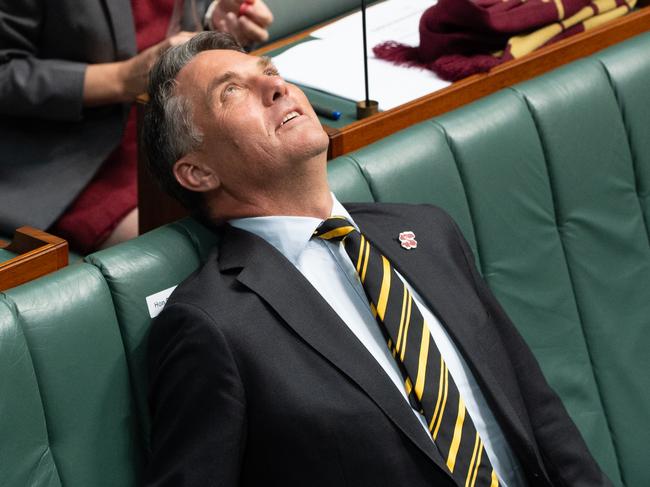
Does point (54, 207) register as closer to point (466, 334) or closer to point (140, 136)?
point (140, 136)

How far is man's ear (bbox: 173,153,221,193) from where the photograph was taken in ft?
5.36

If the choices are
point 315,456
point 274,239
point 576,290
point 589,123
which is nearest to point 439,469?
point 315,456

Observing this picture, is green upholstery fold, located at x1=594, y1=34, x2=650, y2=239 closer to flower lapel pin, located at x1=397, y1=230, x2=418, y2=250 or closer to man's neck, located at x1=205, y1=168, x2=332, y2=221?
flower lapel pin, located at x1=397, y1=230, x2=418, y2=250

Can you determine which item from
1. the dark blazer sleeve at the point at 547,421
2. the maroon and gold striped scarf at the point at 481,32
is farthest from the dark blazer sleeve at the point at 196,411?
the maroon and gold striped scarf at the point at 481,32

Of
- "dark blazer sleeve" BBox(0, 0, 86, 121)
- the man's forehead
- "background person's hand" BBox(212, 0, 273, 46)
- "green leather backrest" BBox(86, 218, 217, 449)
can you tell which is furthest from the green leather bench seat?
"dark blazer sleeve" BBox(0, 0, 86, 121)

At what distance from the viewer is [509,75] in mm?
2066

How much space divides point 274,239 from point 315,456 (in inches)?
12.5

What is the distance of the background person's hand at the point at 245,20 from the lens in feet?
6.72

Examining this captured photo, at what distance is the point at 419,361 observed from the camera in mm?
1545

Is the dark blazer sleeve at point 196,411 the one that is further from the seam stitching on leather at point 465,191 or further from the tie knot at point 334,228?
the seam stitching on leather at point 465,191

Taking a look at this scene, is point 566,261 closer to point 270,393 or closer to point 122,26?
point 270,393

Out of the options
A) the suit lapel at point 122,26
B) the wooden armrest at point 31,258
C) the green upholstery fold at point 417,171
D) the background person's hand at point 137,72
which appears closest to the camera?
the wooden armrest at point 31,258

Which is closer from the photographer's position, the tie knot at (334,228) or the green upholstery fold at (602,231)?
the tie knot at (334,228)

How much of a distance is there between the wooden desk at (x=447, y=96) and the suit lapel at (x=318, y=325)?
271 mm
